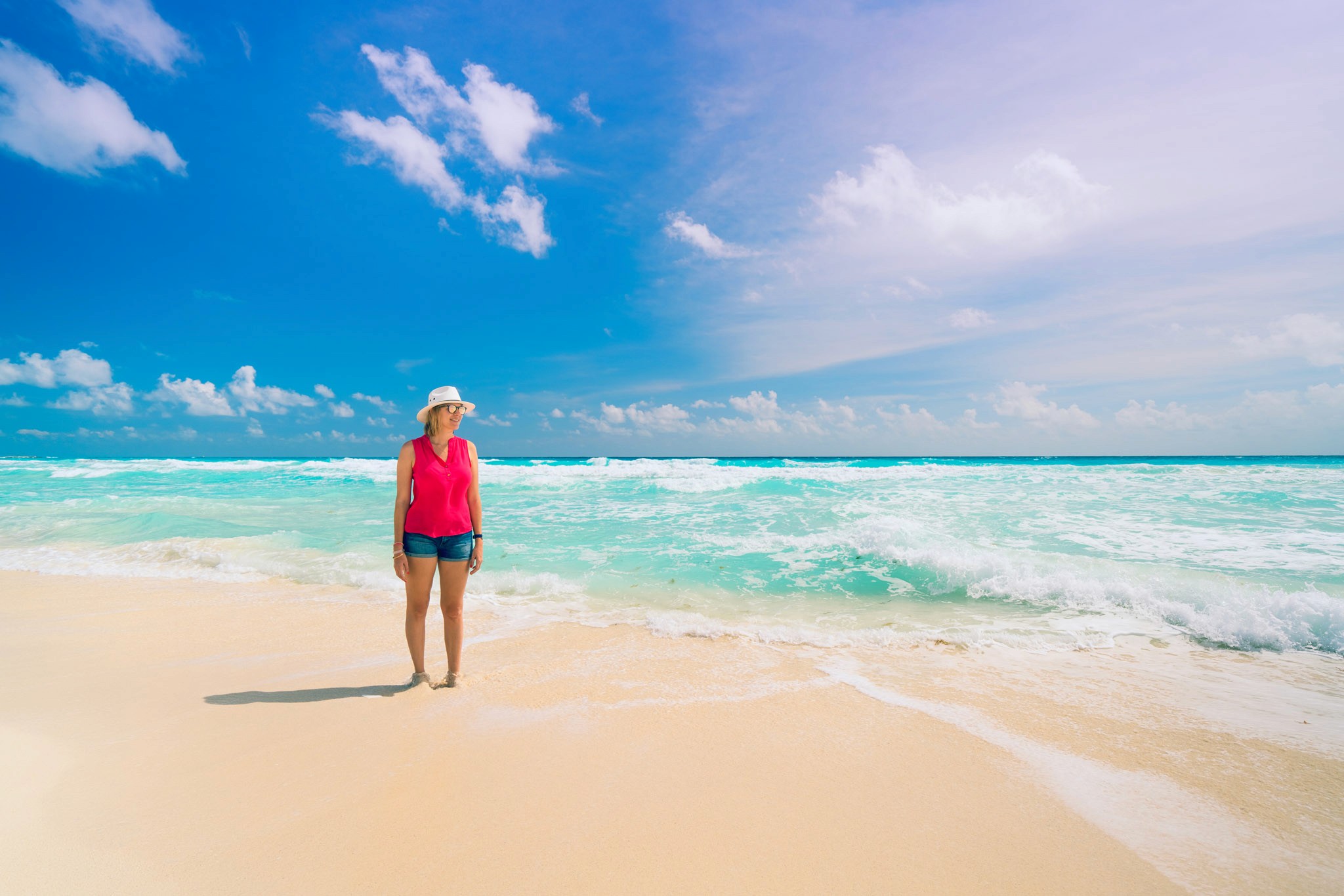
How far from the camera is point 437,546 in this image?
410cm

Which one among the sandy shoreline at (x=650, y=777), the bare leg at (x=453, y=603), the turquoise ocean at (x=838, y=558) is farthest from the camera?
the turquoise ocean at (x=838, y=558)

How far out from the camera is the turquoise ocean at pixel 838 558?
5.92 metres

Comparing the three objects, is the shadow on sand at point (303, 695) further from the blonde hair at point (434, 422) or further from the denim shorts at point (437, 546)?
the blonde hair at point (434, 422)

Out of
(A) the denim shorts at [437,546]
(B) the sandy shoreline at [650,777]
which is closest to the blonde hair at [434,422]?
(A) the denim shorts at [437,546]

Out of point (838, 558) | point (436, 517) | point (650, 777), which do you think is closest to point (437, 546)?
point (436, 517)

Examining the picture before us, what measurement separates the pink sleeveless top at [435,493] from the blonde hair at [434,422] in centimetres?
6

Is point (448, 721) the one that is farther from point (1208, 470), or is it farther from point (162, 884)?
point (1208, 470)

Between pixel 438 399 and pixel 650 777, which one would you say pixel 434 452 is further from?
pixel 650 777

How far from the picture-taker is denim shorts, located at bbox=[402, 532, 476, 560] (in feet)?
13.3

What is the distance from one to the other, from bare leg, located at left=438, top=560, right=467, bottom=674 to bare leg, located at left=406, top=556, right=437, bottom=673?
96 millimetres

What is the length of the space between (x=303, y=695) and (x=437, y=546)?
1.47 m

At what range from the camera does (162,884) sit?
2211mm

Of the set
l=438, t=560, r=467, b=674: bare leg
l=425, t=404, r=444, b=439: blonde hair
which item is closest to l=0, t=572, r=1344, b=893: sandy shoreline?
l=438, t=560, r=467, b=674: bare leg

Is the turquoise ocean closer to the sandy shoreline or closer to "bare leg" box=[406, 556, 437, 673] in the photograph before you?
the sandy shoreline
